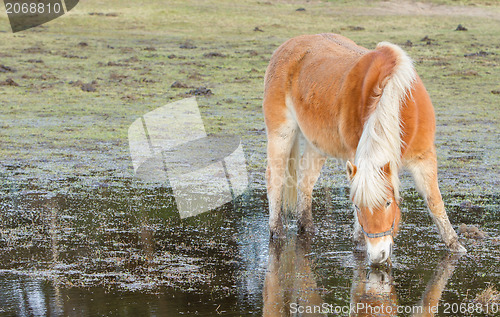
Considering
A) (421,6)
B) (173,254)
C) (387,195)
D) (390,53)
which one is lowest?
(421,6)

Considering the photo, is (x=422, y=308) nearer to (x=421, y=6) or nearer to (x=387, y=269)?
(x=387, y=269)

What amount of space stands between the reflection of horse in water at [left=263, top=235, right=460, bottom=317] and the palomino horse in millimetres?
285

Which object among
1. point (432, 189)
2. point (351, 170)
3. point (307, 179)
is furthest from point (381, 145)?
point (307, 179)

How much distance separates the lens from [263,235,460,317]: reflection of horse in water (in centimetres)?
427

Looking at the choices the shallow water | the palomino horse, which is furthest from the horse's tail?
the shallow water

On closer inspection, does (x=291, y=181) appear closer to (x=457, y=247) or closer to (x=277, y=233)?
(x=277, y=233)

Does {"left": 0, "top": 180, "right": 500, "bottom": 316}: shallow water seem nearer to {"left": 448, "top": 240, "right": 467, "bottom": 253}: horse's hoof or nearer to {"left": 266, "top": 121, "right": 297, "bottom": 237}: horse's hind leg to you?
{"left": 448, "top": 240, "right": 467, "bottom": 253}: horse's hoof

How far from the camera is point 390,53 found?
5.03 meters

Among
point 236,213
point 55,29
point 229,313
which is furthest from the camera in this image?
point 55,29

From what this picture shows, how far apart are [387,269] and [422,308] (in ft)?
2.42

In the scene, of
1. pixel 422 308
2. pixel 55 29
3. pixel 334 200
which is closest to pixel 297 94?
pixel 334 200

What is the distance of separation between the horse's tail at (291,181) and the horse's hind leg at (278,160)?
0.26ft

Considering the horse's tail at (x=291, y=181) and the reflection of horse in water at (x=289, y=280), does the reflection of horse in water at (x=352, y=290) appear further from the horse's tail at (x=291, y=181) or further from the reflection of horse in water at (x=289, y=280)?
the horse's tail at (x=291, y=181)

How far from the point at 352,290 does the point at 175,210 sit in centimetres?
266
